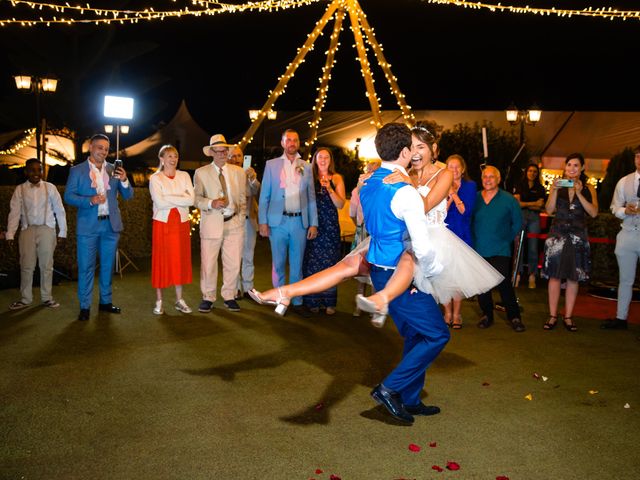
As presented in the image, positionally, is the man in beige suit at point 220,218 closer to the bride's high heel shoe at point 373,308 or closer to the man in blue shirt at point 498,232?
the man in blue shirt at point 498,232

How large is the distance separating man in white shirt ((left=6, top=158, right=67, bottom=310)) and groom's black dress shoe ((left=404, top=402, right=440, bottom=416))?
447cm

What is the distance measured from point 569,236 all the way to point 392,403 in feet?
11.7

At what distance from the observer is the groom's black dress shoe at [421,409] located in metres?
4.30

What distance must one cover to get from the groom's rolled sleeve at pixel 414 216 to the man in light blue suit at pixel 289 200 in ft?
11.3

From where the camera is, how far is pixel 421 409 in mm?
4312

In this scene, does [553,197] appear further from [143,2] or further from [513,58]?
[143,2]

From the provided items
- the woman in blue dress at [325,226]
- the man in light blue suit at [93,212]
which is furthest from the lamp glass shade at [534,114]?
the man in light blue suit at [93,212]

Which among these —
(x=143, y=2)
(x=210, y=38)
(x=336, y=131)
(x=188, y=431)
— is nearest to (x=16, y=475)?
(x=188, y=431)

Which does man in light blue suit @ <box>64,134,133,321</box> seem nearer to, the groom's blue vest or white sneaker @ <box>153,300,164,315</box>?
white sneaker @ <box>153,300,164,315</box>

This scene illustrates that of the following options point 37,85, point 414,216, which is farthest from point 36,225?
point 37,85

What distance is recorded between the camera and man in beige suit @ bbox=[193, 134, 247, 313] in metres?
7.29

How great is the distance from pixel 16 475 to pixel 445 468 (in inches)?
83.3

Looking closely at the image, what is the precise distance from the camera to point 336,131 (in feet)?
70.7

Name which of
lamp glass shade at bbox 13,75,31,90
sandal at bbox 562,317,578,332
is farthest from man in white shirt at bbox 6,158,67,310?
lamp glass shade at bbox 13,75,31,90
